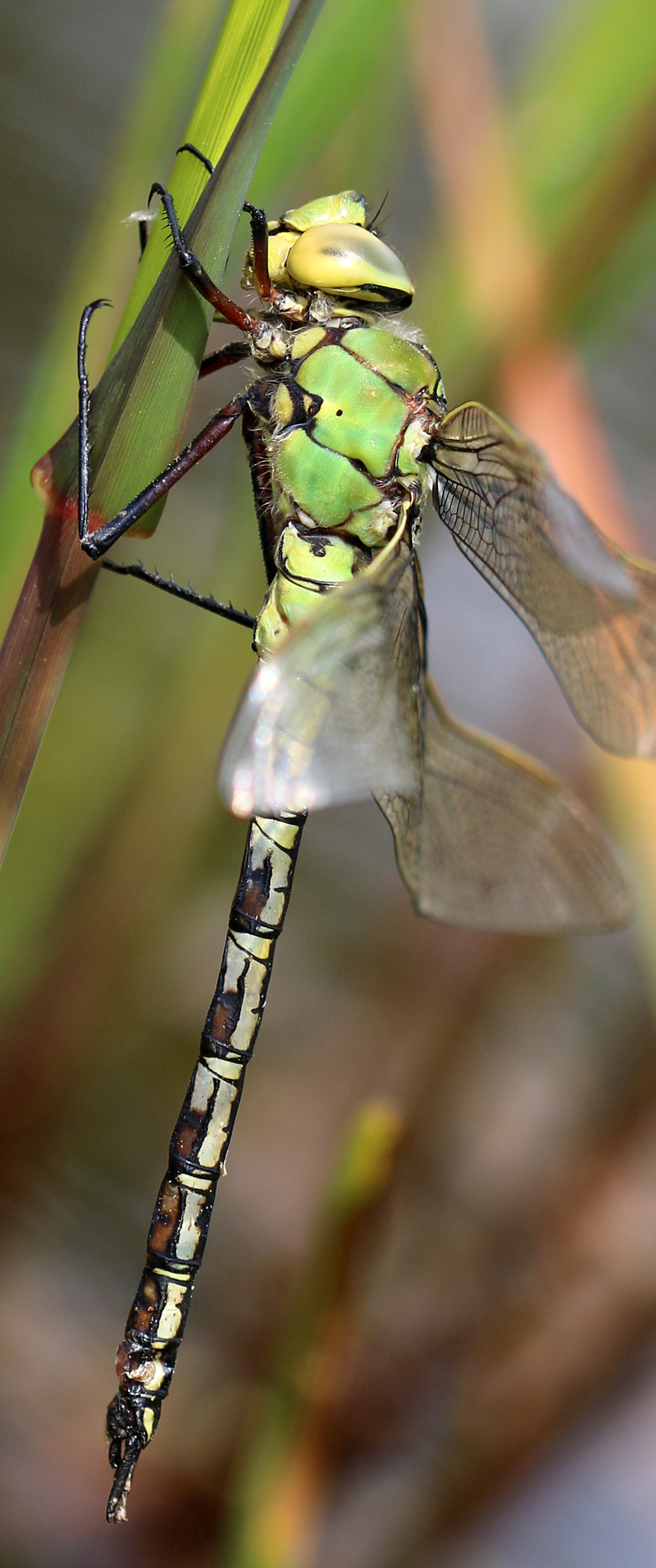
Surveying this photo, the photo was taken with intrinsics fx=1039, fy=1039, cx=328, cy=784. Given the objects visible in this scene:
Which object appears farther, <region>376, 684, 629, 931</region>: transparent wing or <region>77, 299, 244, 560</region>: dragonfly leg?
<region>376, 684, 629, 931</region>: transparent wing

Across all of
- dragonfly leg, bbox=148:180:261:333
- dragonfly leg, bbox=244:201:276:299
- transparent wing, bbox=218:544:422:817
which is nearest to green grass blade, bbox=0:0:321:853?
dragonfly leg, bbox=148:180:261:333

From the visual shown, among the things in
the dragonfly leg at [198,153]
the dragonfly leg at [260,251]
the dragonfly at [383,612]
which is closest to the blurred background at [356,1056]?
the dragonfly leg at [260,251]

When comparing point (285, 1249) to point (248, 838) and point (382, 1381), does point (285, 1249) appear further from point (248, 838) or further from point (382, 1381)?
point (248, 838)

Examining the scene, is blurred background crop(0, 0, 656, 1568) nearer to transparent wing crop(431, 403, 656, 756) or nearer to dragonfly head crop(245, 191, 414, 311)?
dragonfly head crop(245, 191, 414, 311)

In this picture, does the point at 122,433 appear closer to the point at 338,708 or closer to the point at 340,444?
the point at 338,708

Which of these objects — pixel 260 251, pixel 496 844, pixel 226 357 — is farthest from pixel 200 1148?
pixel 260 251

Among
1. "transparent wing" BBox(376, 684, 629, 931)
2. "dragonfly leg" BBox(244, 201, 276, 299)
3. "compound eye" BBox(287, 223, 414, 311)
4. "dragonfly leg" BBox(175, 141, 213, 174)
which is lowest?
"transparent wing" BBox(376, 684, 629, 931)

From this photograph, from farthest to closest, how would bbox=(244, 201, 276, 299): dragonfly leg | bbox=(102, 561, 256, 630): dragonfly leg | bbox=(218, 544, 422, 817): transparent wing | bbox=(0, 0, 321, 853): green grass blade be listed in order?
bbox=(102, 561, 256, 630): dragonfly leg, bbox=(244, 201, 276, 299): dragonfly leg, bbox=(218, 544, 422, 817): transparent wing, bbox=(0, 0, 321, 853): green grass blade
